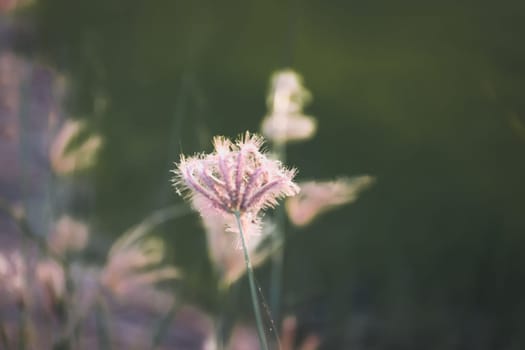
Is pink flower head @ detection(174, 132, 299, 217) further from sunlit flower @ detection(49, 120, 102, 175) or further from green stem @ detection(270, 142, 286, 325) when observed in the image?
sunlit flower @ detection(49, 120, 102, 175)

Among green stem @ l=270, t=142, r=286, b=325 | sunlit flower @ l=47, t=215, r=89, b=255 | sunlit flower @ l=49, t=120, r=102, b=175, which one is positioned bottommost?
green stem @ l=270, t=142, r=286, b=325

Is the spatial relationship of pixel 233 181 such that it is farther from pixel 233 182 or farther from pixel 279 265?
pixel 279 265

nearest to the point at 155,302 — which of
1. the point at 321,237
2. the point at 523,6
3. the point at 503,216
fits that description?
the point at 321,237

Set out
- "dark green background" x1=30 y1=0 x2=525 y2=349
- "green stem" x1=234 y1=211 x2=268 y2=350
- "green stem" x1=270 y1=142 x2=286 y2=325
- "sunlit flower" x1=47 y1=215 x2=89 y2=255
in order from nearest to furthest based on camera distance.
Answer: "green stem" x1=234 y1=211 x2=268 y2=350
"green stem" x1=270 y1=142 x2=286 y2=325
"sunlit flower" x1=47 y1=215 x2=89 y2=255
"dark green background" x1=30 y1=0 x2=525 y2=349

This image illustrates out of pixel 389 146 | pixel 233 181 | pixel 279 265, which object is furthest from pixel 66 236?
pixel 389 146

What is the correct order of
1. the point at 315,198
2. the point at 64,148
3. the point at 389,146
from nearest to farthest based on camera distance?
the point at 315,198
the point at 64,148
the point at 389,146

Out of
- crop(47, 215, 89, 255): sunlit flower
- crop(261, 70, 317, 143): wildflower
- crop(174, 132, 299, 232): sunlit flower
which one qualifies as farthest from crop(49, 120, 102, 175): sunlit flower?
crop(174, 132, 299, 232): sunlit flower

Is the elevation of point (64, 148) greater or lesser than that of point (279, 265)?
greater
